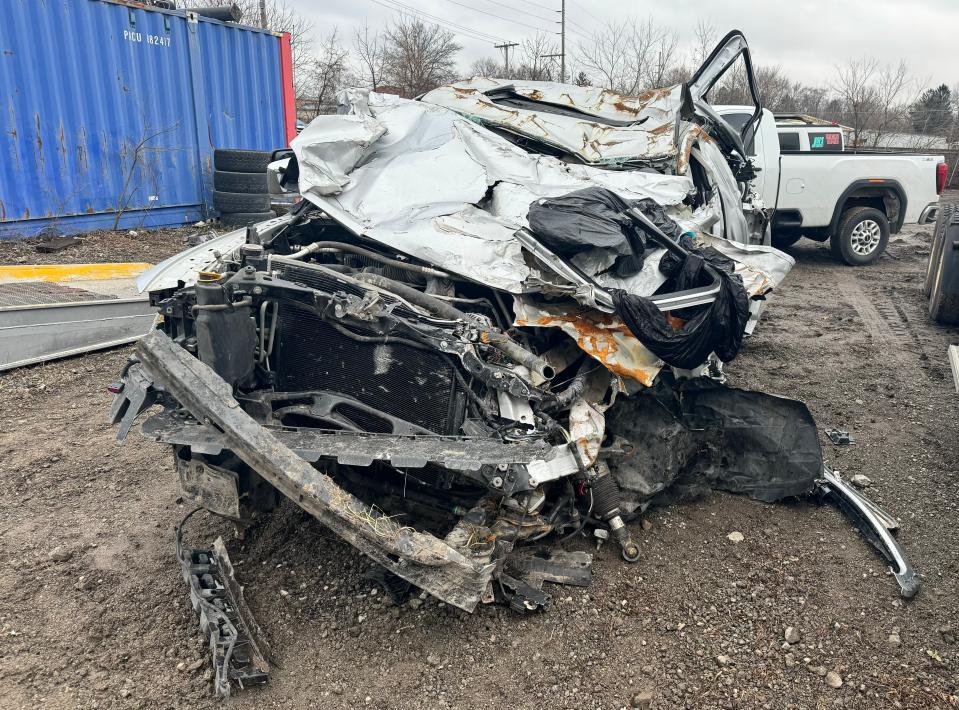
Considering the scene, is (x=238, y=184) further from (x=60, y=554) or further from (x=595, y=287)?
(x=595, y=287)

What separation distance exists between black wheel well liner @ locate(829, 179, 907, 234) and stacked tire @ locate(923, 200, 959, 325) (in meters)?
2.03

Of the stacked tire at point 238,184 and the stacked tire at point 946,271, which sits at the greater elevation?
the stacked tire at point 238,184

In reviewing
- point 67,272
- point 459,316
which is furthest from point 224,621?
point 67,272

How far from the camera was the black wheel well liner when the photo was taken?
9.16 metres

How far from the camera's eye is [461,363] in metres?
2.80

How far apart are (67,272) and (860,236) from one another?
940cm

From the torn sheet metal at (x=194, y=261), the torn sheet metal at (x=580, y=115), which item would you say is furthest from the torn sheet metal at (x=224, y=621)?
the torn sheet metal at (x=580, y=115)

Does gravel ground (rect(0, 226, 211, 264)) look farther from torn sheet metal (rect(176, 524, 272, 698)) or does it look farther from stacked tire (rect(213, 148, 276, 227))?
torn sheet metal (rect(176, 524, 272, 698))

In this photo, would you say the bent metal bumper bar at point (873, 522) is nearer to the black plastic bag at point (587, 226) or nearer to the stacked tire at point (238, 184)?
the black plastic bag at point (587, 226)

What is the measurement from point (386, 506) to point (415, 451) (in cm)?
69

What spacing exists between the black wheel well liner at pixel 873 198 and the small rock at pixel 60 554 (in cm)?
924

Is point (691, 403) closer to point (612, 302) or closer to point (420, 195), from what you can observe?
point (612, 302)

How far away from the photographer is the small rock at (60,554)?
307 cm

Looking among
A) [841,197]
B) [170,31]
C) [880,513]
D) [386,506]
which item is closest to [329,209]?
[386,506]
